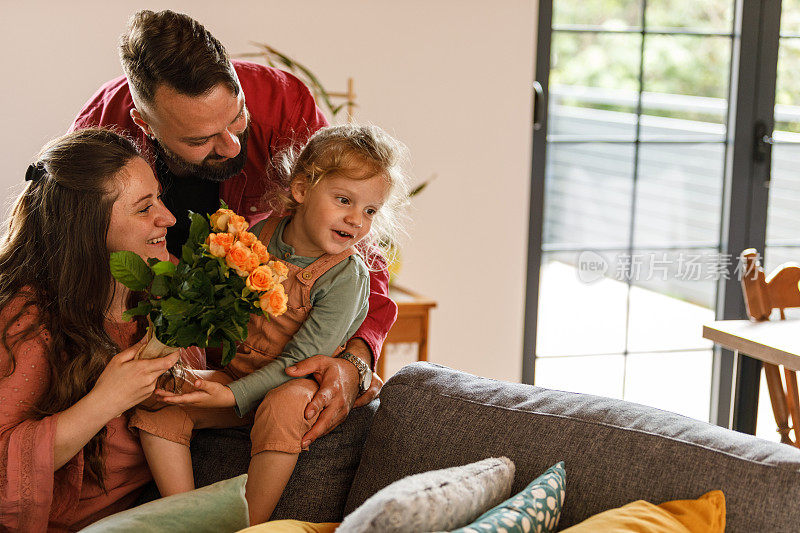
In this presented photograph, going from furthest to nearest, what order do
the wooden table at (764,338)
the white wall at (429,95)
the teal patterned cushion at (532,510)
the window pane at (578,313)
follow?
1. the window pane at (578,313)
2. the white wall at (429,95)
3. the wooden table at (764,338)
4. the teal patterned cushion at (532,510)

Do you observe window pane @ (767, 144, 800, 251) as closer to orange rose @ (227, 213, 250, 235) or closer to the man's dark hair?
the man's dark hair

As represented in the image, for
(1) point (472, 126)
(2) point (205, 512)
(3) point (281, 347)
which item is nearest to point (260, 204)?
(3) point (281, 347)

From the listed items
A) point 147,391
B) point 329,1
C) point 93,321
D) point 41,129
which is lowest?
point 147,391

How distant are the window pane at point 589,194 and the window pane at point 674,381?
0.63 meters

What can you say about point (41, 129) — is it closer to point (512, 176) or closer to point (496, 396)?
point (512, 176)

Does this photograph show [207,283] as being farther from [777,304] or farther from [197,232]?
[777,304]

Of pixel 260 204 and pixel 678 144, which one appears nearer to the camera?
pixel 260 204

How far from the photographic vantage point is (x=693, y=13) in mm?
4234

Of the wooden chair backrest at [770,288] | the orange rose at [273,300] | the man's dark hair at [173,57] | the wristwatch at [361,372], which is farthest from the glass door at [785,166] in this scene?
the orange rose at [273,300]

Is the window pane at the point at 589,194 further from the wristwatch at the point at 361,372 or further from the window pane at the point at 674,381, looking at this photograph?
the wristwatch at the point at 361,372

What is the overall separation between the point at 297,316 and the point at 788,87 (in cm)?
335

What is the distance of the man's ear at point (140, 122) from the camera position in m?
1.91

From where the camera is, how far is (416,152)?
3.45 meters

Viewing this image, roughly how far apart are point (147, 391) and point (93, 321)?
20cm
